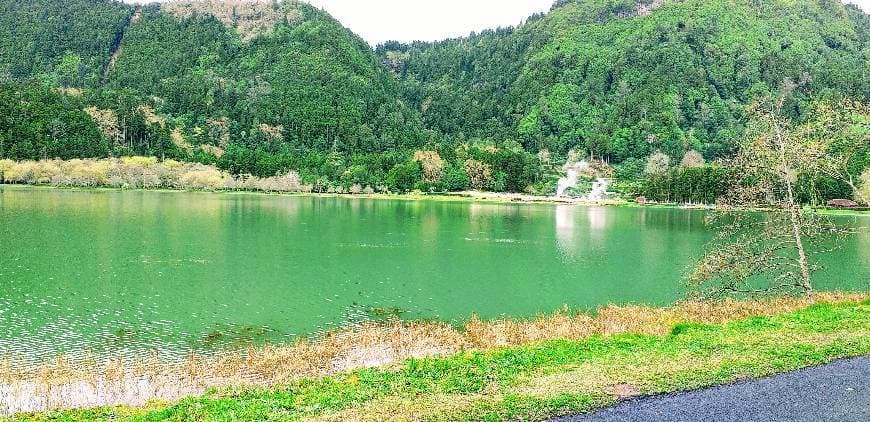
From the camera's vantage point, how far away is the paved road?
1261 cm

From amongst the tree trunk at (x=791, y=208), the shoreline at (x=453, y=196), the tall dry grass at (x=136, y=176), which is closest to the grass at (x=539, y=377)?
the tree trunk at (x=791, y=208)

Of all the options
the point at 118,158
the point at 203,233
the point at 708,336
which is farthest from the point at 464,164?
the point at 708,336

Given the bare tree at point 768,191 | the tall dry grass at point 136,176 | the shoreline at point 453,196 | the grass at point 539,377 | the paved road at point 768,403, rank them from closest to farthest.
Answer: the paved road at point 768,403, the grass at point 539,377, the bare tree at point 768,191, the shoreline at point 453,196, the tall dry grass at point 136,176

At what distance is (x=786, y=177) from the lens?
90.0 feet

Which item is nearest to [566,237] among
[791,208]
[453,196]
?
[791,208]

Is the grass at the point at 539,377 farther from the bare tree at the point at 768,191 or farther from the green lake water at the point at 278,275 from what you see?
the green lake water at the point at 278,275

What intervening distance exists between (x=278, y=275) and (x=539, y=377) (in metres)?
32.6

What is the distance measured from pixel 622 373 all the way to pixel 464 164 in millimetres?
182410

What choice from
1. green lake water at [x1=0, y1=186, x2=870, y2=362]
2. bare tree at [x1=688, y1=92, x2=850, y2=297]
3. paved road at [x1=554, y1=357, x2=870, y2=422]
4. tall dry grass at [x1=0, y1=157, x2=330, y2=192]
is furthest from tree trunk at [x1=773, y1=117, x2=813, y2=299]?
tall dry grass at [x1=0, y1=157, x2=330, y2=192]

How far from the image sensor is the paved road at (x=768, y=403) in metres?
12.6

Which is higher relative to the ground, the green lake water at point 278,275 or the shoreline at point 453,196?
the shoreline at point 453,196

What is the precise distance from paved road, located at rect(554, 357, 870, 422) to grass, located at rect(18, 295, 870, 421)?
1.56ft

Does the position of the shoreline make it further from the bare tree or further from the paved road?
the paved road

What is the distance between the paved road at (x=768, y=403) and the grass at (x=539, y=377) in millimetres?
476
